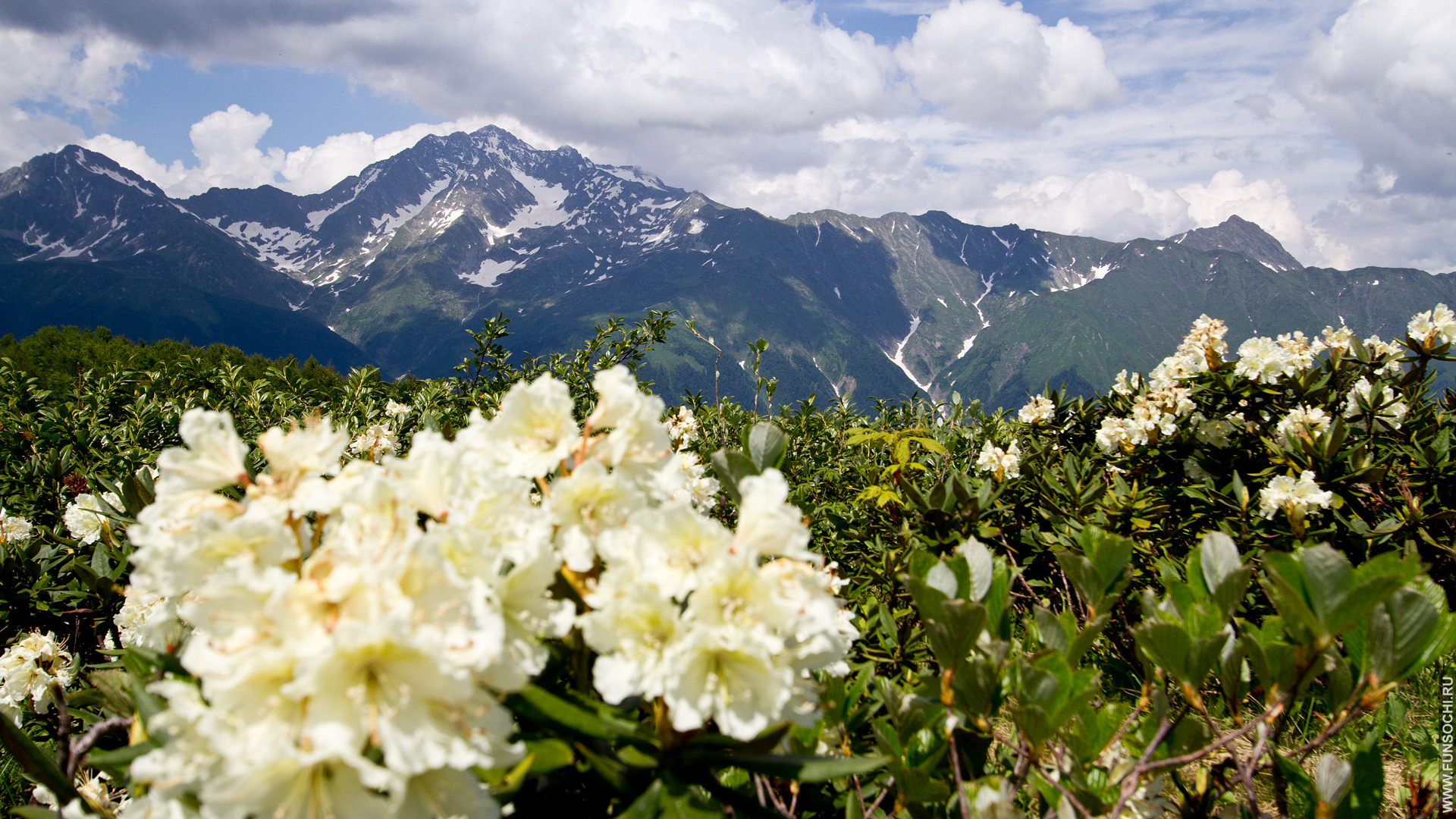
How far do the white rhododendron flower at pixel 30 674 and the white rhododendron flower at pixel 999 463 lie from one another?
162 inches

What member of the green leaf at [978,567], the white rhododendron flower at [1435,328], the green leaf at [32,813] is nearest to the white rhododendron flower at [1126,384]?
the white rhododendron flower at [1435,328]

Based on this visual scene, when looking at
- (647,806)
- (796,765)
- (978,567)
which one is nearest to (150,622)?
(647,806)

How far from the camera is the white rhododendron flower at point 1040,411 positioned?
15.3 ft

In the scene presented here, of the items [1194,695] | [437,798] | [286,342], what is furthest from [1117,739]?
[286,342]

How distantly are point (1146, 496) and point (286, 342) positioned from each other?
8510 inches

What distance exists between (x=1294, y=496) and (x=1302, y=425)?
60 centimetres

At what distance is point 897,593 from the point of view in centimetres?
302

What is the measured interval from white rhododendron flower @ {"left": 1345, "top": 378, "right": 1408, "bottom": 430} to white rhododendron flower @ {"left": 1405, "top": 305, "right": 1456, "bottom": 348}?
1.32 ft

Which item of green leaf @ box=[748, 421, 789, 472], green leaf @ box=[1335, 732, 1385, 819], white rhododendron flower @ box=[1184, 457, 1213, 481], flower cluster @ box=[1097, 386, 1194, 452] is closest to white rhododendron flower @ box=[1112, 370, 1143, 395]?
flower cluster @ box=[1097, 386, 1194, 452]

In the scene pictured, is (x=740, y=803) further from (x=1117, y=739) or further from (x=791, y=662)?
(x=1117, y=739)

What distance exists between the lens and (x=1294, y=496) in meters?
2.90

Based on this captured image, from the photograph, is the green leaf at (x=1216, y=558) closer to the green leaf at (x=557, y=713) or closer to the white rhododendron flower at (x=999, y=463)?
the green leaf at (x=557, y=713)

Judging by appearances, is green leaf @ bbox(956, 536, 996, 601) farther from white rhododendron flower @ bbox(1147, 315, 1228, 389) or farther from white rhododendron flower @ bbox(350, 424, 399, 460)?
white rhododendron flower @ bbox(1147, 315, 1228, 389)

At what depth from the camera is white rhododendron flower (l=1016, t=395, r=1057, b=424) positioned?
4.66 m
